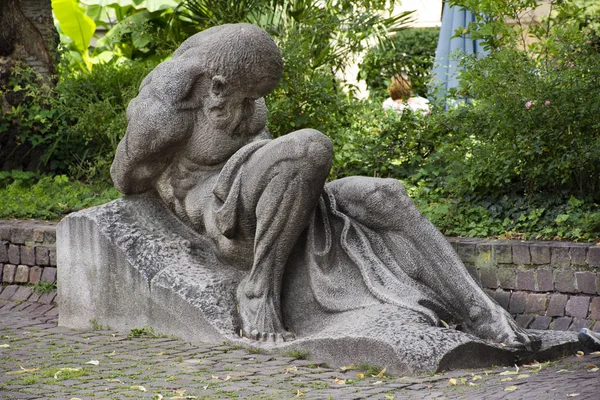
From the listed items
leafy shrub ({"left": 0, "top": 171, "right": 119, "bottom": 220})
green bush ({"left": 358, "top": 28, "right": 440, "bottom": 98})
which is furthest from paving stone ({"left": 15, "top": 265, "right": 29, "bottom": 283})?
green bush ({"left": 358, "top": 28, "right": 440, "bottom": 98})

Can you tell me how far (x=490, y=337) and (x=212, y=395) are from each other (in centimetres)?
154

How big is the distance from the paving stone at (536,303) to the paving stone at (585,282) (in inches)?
9.2

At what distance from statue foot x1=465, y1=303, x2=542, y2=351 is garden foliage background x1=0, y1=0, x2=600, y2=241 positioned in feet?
4.63

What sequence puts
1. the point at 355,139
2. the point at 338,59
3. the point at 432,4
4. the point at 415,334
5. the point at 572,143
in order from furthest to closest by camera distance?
the point at 432,4
the point at 338,59
the point at 355,139
the point at 572,143
the point at 415,334

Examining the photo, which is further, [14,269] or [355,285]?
[14,269]

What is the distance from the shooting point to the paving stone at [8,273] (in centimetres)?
810

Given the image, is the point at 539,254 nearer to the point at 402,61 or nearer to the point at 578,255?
the point at 578,255

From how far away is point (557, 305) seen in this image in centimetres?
658

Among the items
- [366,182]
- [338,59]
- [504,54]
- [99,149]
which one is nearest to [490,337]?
[366,182]

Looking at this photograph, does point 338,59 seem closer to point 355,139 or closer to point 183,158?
point 355,139

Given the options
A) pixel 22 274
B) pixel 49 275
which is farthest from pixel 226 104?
pixel 22 274

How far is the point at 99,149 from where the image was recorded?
34.4 ft

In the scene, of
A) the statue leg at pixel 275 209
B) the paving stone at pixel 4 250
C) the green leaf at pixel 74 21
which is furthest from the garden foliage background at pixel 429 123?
the statue leg at pixel 275 209

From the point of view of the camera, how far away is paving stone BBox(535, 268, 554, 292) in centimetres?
660
